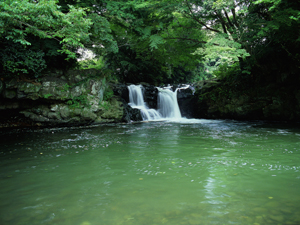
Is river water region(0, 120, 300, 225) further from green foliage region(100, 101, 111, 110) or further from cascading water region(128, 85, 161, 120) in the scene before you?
cascading water region(128, 85, 161, 120)

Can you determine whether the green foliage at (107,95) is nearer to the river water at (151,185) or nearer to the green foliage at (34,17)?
the green foliage at (34,17)

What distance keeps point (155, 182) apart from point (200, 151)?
2558 millimetres

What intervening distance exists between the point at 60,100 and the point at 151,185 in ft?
32.6

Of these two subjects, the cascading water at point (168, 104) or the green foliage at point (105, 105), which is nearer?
the green foliage at point (105, 105)

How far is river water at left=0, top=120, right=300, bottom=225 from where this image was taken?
2.70m

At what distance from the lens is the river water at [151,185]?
8.86 ft

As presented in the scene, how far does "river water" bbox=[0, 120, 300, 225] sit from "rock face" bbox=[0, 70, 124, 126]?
553 cm

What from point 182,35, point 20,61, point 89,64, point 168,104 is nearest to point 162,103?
point 168,104

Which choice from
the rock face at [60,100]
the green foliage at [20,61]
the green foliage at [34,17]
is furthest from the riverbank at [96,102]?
the green foliage at [34,17]

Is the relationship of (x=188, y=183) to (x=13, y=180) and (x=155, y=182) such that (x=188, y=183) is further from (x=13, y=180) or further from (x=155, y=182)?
(x=13, y=180)

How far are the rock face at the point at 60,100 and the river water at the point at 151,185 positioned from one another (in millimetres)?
5533

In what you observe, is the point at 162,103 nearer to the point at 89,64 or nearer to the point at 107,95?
the point at 107,95

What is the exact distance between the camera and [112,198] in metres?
3.21

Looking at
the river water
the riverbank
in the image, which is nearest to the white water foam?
the riverbank
